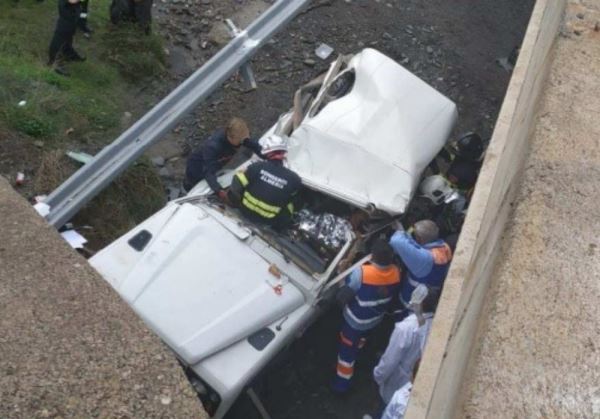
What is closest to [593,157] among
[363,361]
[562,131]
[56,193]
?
[562,131]

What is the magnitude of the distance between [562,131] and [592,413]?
6.31ft

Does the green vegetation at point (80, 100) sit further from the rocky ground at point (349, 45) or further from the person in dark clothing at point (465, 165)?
the person in dark clothing at point (465, 165)

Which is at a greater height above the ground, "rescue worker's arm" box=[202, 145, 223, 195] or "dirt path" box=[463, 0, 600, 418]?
"dirt path" box=[463, 0, 600, 418]

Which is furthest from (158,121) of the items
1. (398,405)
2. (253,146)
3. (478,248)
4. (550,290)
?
(550,290)

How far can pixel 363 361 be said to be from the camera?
657 cm

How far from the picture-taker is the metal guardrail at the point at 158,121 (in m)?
6.34

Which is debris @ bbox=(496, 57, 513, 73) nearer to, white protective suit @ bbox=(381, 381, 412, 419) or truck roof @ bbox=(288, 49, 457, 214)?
truck roof @ bbox=(288, 49, 457, 214)

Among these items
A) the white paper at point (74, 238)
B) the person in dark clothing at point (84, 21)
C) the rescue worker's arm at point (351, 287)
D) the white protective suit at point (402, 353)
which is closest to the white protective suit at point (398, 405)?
the white protective suit at point (402, 353)

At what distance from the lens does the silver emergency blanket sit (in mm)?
6055

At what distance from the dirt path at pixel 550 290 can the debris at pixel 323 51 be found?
5.08 meters

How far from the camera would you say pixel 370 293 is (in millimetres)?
5840

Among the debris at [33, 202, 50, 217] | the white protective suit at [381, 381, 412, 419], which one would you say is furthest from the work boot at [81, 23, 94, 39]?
the white protective suit at [381, 381, 412, 419]

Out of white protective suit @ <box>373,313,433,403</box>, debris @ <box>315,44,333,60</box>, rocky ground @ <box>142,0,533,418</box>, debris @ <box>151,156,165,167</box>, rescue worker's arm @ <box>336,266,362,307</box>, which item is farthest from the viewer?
debris @ <box>315,44,333,60</box>

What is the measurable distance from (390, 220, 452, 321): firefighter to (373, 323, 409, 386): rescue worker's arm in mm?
432
